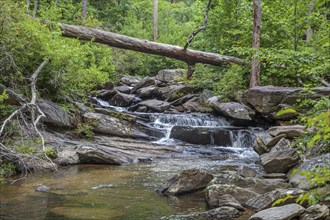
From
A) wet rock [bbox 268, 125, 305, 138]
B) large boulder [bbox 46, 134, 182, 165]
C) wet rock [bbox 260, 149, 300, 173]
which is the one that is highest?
wet rock [bbox 268, 125, 305, 138]

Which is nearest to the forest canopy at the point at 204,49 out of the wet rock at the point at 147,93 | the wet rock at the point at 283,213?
the wet rock at the point at 283,213

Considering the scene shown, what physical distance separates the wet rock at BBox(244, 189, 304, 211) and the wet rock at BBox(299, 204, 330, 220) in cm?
64

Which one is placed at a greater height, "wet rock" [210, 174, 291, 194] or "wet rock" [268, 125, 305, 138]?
"wet rock" [268, 125, 305, 138]

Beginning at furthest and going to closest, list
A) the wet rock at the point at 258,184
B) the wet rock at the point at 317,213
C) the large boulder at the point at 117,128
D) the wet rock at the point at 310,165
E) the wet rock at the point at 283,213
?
the large boulder at the point at 117,128 → the wet rock at the point at 258,184 → the wet rock at the point at 310,165 → the wet rock at the point at 283,213 → the wet rock at the point at 317,213

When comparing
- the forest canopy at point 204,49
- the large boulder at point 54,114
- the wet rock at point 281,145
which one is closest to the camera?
the wet rock at point 281,145

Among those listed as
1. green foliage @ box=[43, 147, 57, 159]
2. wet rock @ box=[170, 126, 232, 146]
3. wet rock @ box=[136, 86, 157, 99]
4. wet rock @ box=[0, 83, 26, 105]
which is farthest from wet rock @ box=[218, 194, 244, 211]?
wet rock @ box=[136, 86, 157, 99]

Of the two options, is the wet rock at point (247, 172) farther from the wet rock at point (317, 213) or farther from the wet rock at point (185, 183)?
the wet rock at point (317, 213)

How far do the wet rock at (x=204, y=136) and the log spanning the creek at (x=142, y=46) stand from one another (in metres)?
4.68

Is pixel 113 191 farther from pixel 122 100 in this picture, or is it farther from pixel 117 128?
pixel 122 100

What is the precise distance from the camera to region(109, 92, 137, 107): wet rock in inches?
760

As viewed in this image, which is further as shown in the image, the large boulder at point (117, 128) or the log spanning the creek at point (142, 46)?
the log spanning the creek at point (142, 46)

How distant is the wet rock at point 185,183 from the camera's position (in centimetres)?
717

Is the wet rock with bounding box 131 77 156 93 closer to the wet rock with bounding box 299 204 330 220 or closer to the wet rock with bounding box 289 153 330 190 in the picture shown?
the wet rock with bounding box 289 153 330 190

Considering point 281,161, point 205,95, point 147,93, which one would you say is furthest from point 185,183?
point 147,93
